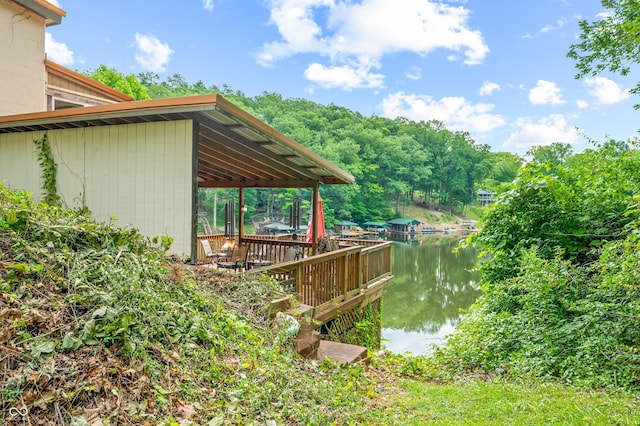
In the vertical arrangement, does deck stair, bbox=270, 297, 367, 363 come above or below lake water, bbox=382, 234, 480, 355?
above

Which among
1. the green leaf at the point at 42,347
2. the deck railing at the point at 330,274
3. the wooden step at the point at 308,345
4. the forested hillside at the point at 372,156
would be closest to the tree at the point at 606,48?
the deck railing at the point at 330,274

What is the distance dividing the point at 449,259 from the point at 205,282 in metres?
26.5

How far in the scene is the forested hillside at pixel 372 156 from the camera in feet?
146

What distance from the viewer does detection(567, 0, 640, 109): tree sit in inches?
351

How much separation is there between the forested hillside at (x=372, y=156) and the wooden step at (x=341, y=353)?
33418 millimetres

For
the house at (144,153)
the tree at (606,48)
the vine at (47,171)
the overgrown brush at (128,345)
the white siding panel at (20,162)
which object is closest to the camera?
the overgrown brush at (128,345)

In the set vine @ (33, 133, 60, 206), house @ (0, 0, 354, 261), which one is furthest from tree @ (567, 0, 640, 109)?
vine @ (33, 133, 60, 206)

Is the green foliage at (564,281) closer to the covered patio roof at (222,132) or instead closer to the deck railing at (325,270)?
the deck railing at (325,270)

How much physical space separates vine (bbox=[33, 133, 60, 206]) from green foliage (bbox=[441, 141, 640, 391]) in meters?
6.56

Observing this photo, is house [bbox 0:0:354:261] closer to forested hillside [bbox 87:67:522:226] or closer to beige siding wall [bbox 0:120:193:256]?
beige siding wall [bbox 0:120:193:256]

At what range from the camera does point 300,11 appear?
43656 mm

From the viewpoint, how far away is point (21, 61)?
28.7 ft

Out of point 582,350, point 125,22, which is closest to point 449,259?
point 582,350

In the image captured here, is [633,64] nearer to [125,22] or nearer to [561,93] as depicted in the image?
[561,93]
